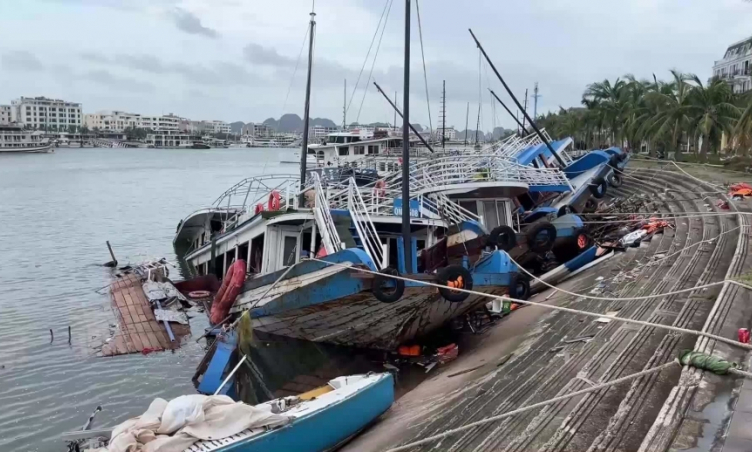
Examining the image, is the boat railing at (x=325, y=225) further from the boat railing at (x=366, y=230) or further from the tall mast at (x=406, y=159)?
the tall mast at (x=406, y=159)

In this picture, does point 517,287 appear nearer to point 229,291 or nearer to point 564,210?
point 229,291

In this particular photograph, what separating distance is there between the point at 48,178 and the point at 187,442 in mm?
76363

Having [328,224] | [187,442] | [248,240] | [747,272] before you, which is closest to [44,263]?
[248,240]

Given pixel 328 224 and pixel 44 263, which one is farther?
pixel 44 263

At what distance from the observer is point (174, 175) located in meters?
84.2

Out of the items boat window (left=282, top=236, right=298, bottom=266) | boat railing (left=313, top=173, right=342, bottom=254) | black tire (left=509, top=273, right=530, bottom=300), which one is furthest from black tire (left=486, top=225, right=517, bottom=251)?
boat window (left=282, top=236, right=298, bottom=266)

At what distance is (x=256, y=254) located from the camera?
14797 mm

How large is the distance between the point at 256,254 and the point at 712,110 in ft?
96.5

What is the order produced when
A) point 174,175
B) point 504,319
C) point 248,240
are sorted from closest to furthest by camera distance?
point 504,319 → point 248,240 → point 174,175

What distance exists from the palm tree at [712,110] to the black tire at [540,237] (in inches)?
861

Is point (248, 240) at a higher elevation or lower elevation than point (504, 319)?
higher

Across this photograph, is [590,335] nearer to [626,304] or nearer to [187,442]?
[626,304]

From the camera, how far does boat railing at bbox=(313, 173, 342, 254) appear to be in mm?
11484

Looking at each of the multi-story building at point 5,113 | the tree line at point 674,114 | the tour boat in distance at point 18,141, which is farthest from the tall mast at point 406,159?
the multi-story building at point 5,113
